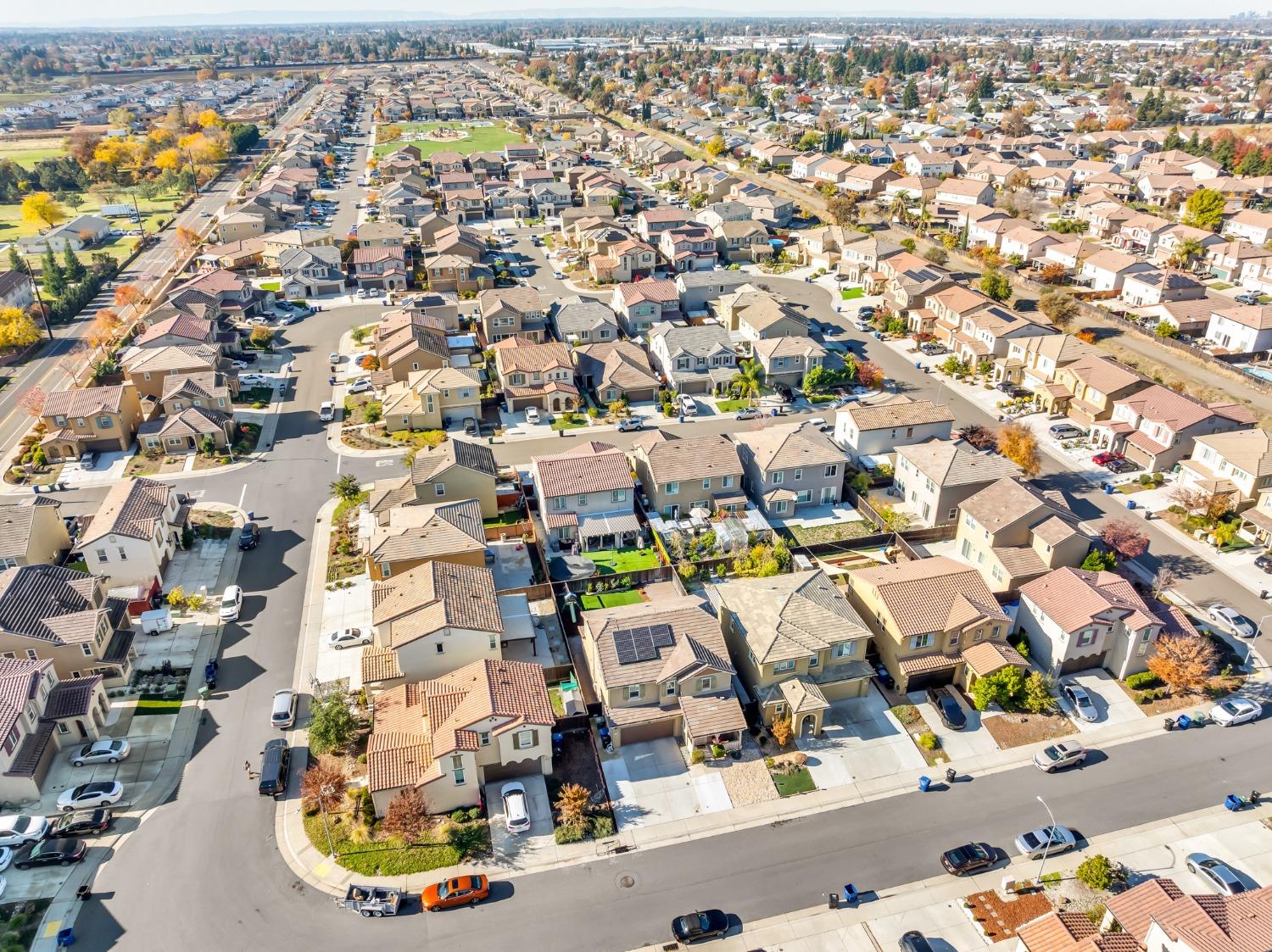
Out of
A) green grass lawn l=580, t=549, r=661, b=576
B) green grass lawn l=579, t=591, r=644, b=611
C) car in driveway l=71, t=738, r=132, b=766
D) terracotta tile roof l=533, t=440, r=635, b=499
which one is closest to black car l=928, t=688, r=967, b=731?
green grass lawn l=579, t=591, r=644, b=611

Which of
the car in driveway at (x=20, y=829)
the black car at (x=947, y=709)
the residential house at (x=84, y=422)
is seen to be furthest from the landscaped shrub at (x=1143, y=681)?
the residential house at (x=84, y=422)

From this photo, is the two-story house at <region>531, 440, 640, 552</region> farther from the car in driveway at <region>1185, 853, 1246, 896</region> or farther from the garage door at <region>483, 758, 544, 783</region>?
the car in driveway at <region>1185, 853, 1246, 896</region>

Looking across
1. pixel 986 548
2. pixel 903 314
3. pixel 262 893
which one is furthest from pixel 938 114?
pixel 262 893

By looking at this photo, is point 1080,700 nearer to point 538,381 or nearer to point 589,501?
point 589,501

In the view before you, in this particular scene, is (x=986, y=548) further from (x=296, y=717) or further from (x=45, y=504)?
(x=45, y=504)

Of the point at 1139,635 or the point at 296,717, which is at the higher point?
the point at 1139,635

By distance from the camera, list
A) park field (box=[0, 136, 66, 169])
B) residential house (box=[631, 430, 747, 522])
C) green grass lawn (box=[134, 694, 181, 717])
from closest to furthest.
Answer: green grass lawn (box=[134, 694, 181, 717]) → residential house (box=[631, 430, 747, 522]) → park field (box=[0, 136, 66, 169])

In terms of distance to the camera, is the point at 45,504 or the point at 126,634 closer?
the point at 126,634
